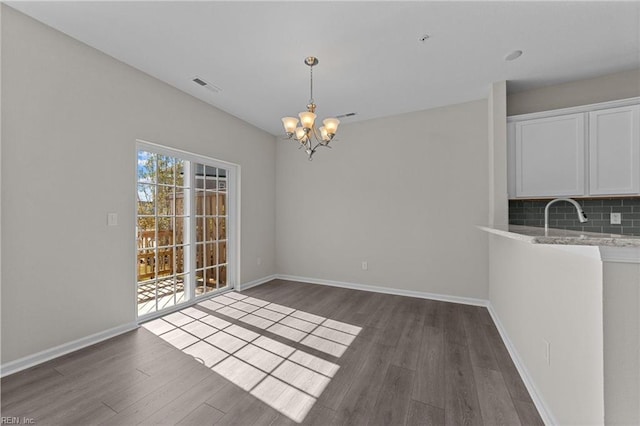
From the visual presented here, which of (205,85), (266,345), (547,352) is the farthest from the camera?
(205,85)

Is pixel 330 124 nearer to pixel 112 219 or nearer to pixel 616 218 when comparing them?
pixel 112 219

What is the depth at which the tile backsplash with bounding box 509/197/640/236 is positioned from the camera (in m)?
2.81

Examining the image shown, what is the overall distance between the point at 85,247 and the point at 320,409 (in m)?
2.64

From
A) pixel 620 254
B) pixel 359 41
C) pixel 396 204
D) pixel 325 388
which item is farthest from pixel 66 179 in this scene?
pixel 396 204

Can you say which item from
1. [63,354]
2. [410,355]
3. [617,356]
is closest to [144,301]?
[63,354]

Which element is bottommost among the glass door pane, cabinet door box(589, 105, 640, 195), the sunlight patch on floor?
the sunlight patch on floor

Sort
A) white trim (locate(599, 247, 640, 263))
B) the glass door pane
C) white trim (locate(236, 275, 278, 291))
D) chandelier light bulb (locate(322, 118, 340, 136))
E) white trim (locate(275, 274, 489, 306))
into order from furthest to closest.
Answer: white trim (locate(236, 275, 278, 291)), white trim (locate(275, 274, 489, 306)), the glass door pane, chandelier light bulb (locate(322, 118, 340, 136)), white trim (locate(599, 247, 640, 263))

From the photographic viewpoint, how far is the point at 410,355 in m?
2.27

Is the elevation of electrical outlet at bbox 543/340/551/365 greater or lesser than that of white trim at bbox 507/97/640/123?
lesser

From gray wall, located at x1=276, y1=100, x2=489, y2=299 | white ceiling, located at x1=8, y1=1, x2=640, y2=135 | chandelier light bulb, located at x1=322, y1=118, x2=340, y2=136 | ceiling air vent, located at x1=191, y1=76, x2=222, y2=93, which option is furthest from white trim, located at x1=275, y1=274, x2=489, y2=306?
ceiling air vent, located at x1=191, y1=76, x2=222, y2=93

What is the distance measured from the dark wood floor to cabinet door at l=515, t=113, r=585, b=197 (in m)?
1.84

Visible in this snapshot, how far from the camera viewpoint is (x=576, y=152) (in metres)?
2.79

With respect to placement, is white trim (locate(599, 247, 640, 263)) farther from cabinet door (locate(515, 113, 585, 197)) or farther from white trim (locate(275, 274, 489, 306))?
white trim (locate(275, 274, 489, 306))

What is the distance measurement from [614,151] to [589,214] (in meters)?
0.78
